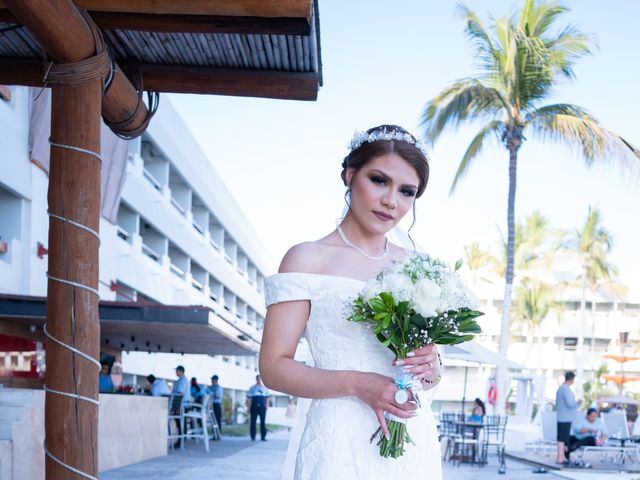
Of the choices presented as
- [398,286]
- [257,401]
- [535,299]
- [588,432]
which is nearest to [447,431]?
[588,432]

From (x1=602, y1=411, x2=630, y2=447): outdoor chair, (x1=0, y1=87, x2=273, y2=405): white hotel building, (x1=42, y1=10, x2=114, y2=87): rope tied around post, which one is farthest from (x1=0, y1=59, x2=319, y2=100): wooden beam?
(x1=602, y1=411, x2=630, y2=447): outdoor chair

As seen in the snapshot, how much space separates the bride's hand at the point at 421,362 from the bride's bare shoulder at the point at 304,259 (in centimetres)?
41

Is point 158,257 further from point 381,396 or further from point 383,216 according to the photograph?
point 381,396

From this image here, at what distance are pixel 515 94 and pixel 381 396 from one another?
21.6 meters

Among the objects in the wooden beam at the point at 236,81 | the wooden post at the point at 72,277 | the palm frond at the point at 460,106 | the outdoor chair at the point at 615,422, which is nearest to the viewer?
the wooden post at the point at 72,277

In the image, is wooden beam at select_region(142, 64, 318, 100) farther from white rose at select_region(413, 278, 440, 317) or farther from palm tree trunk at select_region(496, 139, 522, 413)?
palm tree trunk at select_region(496, 139, 522, 413)

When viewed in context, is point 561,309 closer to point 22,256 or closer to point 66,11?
point 22,256

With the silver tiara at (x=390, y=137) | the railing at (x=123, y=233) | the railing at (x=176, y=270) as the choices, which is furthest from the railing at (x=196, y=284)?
the silver tiara at (x=390, y=137)

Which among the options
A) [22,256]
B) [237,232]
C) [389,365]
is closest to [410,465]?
[389,365]

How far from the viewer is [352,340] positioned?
271cm

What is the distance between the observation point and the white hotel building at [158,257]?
16.6 metres

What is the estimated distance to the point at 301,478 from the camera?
265 centimetres

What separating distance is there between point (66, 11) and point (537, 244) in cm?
5569

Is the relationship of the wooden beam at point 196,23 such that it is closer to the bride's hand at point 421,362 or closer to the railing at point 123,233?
the bride's hand at point 421,362
